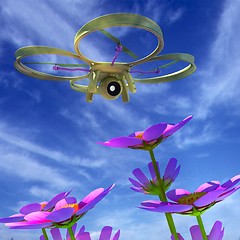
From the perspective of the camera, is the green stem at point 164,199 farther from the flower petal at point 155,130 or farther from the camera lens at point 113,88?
the camera lens at point 113,88

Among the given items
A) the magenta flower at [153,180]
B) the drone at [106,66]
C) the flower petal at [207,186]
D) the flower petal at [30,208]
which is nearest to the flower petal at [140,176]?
the magenta flower at [153,180]

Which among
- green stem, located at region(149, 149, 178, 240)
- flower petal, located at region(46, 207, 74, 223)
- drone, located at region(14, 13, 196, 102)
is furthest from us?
drone, located at region(14, 13, 196, 102)

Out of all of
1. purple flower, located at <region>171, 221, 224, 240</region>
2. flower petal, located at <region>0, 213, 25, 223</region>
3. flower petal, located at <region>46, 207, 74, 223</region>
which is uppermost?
flower petal, located at <region>0, 213, 25, 223</region>

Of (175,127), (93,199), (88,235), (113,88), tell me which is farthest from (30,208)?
(113,88)

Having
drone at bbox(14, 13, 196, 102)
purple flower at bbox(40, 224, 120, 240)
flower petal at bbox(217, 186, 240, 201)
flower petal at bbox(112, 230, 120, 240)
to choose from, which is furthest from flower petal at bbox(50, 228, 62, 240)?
drone at bbox(14, 13, 196, 102)

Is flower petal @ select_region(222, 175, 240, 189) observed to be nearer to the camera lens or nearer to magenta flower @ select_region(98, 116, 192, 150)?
magenta flower @ select_region(98, 116, 192, 150)

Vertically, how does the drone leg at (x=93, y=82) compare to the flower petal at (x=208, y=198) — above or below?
above
